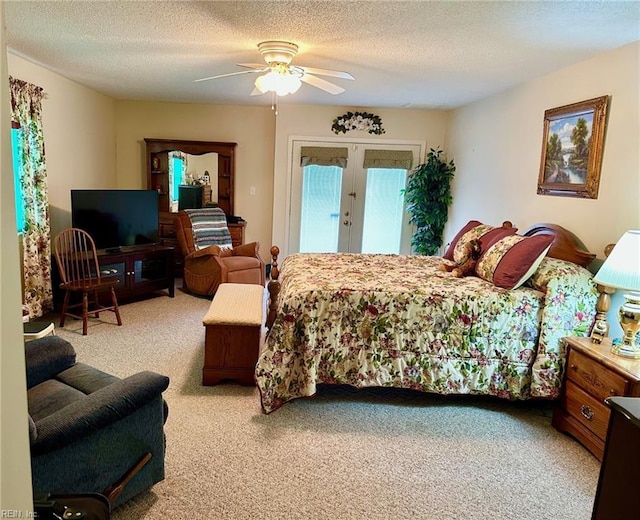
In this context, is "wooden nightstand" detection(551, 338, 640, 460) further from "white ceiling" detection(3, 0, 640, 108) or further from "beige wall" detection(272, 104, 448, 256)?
"beige wall" detection(272, 104, 448, 256)

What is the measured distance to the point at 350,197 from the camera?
20.4 feet

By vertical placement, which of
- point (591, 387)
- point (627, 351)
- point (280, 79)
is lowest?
point (591, 387)

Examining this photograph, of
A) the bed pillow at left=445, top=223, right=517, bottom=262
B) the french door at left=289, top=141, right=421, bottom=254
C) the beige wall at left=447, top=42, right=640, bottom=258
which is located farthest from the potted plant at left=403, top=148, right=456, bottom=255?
the bed pillow at left=445, top=223, right=517, bottom=262

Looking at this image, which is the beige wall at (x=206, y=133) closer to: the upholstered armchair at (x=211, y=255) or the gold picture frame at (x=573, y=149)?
the upholstered armchair at (x=211, y=255)

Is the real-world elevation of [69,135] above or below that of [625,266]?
above

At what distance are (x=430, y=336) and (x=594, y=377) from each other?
0.90 metres

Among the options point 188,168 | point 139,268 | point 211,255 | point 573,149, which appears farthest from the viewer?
point 188,168

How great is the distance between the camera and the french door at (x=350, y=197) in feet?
20.0

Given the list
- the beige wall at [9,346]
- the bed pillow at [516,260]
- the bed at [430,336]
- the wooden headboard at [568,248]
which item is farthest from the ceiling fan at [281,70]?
the beige wall at [9,346]

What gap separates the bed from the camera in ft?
9.16

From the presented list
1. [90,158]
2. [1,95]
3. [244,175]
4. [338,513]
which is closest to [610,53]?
[338,513]

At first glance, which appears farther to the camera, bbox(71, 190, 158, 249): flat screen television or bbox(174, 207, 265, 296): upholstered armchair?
bbox(174, 207, 265, 296): upholstered armchair

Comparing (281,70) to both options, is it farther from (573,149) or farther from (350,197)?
(350,197)

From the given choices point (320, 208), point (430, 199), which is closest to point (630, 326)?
point (430, 199)
